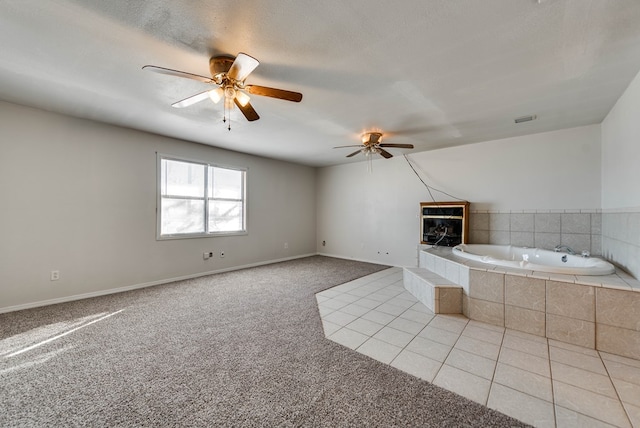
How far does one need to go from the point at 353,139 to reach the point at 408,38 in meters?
2.41

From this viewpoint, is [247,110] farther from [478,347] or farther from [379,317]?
[478,347]

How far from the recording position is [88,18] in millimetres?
1634

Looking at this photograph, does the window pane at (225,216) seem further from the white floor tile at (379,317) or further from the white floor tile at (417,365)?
the white floor tile at (417,365)

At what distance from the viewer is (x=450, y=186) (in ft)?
15.5

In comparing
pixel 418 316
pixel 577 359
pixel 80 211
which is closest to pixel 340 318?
pixel 418 316

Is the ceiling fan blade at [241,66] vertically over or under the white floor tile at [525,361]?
over

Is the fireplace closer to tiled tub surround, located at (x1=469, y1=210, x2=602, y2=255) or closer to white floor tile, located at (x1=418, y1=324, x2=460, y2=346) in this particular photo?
tiled tub surround, located at (x1=469, y1=210, x2=602, y2=255)

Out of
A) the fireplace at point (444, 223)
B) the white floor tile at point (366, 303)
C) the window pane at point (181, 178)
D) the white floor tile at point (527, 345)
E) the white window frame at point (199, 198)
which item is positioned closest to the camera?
the white floor tile at point (527, 345)

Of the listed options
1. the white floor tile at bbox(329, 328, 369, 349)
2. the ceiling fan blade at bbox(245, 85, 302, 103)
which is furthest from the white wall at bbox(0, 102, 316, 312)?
the white floor tile at bbox(329, 328, 369, 349)

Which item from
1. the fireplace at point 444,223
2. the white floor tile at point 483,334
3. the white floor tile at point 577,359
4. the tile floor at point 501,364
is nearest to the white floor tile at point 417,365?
the tile floor at point 501,364

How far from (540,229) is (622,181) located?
131 centimetres

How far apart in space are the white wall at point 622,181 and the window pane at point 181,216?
5597mm

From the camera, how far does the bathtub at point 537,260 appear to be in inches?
96.4

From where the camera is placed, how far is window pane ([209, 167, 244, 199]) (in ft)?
15.9
